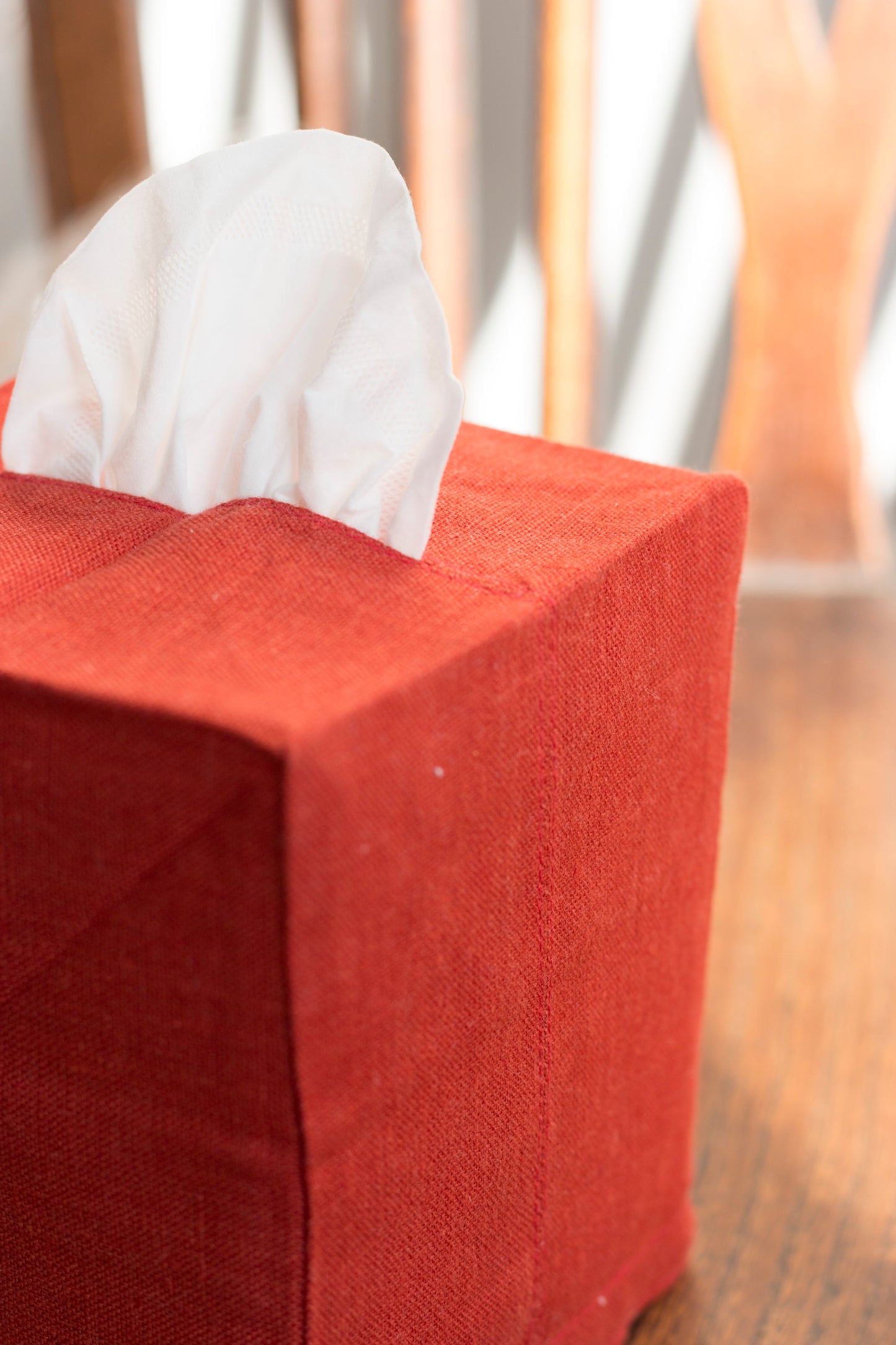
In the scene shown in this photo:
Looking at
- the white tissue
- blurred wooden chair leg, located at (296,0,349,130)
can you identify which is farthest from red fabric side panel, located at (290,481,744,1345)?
blurred wooden chair leg, located at (296,0,349,130)

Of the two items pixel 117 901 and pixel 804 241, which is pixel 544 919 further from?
pixel 804 241

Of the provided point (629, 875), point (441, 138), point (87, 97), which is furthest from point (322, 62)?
point (629, 875)

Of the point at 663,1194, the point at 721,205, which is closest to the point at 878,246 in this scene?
the point at 721,205

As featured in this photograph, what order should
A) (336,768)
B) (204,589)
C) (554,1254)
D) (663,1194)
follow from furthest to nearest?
(663,1194)
(554,1254)
(204,589)
(336,768)

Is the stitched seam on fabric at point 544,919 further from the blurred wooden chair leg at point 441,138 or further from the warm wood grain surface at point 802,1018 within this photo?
the blurred wooden chair leg at point 441,138

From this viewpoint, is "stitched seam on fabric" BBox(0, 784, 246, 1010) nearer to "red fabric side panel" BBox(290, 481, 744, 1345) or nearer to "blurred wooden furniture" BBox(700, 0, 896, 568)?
"red fabric side panel" BBox(290, 481, 744, 1345)

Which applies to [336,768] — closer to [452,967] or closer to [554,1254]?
[452,967]
